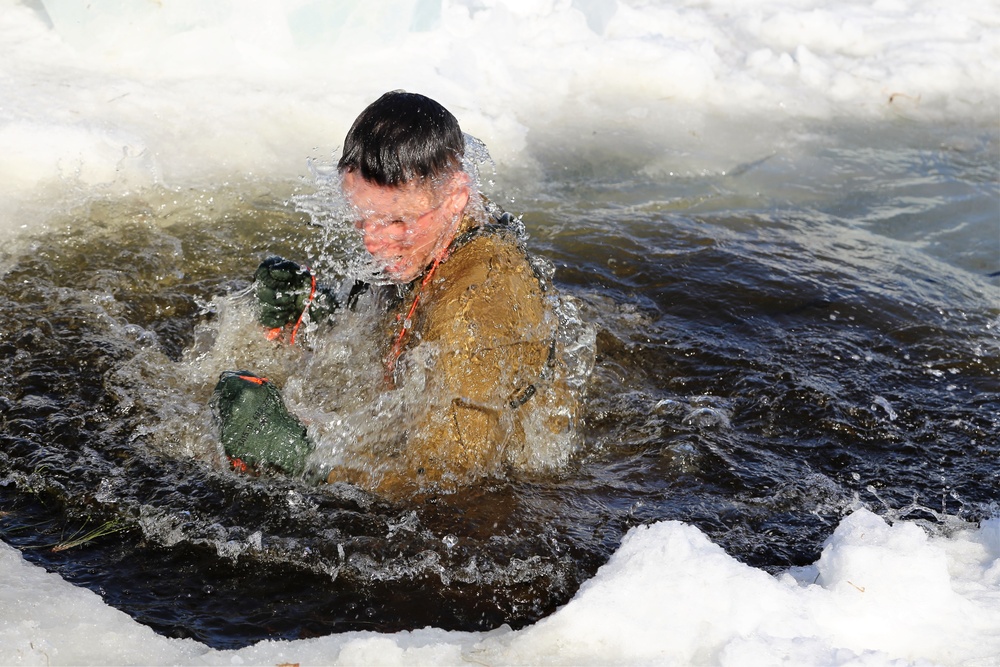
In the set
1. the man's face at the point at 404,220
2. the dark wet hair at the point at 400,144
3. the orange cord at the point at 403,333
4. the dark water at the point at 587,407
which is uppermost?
the dark wet hair at the point at 400,144

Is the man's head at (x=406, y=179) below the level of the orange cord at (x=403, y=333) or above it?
above

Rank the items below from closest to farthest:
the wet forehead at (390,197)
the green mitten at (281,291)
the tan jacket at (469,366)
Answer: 1. the tan jacket at (469,366)
2. the wet forehead at (390,197)
3. the green mitten at (281,291)

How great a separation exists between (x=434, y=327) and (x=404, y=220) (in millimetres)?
388

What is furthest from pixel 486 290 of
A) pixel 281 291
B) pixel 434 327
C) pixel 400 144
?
pixel 281 291

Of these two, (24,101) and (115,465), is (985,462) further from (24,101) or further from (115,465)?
(24,101)

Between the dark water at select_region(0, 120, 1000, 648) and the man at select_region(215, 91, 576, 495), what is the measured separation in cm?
14

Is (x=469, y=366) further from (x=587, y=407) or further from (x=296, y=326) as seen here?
(x=296, y=326)

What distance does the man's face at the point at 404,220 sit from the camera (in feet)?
10.0

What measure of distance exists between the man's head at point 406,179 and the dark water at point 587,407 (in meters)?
0.85

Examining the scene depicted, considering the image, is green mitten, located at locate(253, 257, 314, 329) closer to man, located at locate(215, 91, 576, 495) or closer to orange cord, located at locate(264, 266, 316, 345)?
orange cord, located at locate(264, 266, 316, 345)

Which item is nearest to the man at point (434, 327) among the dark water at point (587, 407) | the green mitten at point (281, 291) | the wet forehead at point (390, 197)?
the wet forehead at point (390, 197)

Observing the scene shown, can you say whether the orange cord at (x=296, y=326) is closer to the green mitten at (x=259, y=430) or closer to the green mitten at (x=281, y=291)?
the green mitten at (x=281, y=291)

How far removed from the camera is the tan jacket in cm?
292

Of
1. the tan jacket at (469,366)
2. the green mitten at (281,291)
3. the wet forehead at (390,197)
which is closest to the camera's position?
the tan jacket at (469,366)
